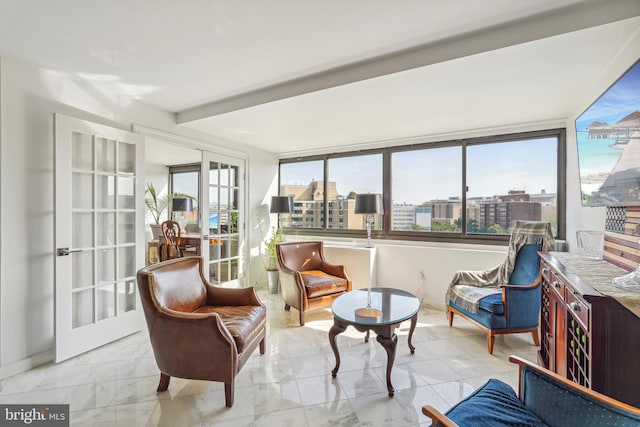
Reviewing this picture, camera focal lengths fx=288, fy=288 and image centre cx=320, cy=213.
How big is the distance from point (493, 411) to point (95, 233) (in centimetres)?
315

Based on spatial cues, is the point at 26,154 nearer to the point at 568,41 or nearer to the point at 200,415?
the point at 200,415

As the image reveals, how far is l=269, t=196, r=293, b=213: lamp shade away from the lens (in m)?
4.51

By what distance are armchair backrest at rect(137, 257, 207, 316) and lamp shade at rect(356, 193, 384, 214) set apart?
215cm

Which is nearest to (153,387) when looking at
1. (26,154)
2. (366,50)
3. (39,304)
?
(39,304)

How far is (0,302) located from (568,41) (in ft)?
13.7

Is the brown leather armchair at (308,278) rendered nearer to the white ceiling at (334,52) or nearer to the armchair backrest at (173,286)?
the armchair backrest at (173,286)

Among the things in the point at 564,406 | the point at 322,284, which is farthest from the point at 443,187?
the point at 564,406

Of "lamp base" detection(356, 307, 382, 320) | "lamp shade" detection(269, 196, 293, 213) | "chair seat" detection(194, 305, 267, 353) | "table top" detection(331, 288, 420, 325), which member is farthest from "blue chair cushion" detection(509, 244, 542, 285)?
"lamp shade" detection(269, 196, 293, 213)

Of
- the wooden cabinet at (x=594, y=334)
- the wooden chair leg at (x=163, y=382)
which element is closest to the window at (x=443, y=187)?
the wooden cabinet at (x=594, y=334)

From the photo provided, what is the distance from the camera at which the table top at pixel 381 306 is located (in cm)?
207

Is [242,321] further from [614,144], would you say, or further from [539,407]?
[614,144]

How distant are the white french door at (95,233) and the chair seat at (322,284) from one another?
69.8 inches

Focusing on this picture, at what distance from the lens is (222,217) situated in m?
4.05

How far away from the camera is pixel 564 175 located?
321 centimetres
